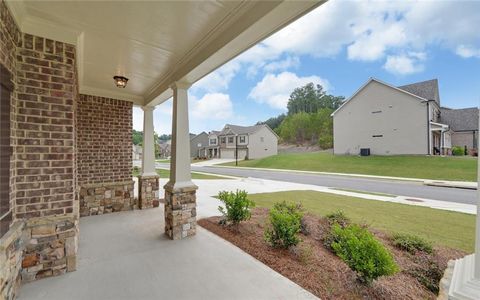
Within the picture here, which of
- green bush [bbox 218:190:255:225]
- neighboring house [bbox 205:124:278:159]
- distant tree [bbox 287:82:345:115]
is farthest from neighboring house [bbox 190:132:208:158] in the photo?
green bush [bbox 218:190:255:225]

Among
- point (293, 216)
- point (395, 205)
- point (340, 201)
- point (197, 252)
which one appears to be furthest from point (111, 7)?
point (395, 205)

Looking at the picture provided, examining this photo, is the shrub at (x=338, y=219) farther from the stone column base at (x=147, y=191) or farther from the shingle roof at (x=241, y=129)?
the shingle roof at (x=241, y=129)

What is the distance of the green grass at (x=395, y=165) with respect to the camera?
14.8 m

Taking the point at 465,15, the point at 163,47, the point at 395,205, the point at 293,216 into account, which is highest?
the point at 163,47

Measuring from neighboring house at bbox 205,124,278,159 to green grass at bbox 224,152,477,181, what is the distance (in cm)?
929

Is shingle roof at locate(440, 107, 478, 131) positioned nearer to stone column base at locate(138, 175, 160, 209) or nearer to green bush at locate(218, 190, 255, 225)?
green bush at locate(218, 190, 255, 225)

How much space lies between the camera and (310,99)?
191ft

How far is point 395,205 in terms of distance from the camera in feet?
24.3

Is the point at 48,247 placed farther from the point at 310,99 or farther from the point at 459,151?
the point at 310,99

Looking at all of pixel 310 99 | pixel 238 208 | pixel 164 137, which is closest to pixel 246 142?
pixel 238 208

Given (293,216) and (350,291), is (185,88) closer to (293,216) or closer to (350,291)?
(293,216)

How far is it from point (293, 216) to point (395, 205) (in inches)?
225

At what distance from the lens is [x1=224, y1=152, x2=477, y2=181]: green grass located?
1481cm

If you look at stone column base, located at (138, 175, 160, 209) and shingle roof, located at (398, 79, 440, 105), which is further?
shingle roof, located at (398, 79, 440, 105)
